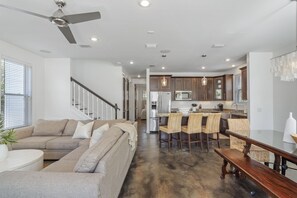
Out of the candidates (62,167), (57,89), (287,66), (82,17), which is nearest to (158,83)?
(57,89)

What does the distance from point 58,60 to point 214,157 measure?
537 centimetres

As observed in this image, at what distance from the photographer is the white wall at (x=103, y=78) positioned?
7.36 m

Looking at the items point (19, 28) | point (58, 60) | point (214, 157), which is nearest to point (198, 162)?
point (214, 157)

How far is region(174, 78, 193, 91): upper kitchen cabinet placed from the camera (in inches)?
330

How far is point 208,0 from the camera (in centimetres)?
247

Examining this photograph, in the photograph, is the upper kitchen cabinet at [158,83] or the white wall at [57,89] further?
the upper kitchen cabinet at [158,83]

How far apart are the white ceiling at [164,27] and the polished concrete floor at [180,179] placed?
8.66ft

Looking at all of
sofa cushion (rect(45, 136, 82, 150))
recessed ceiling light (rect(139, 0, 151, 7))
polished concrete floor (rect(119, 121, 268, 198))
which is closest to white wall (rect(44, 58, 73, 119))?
sofa cushion (rect(45, 136, 82, 150))

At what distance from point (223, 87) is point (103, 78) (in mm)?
5081

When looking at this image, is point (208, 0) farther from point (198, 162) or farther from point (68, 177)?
point (198, 162)

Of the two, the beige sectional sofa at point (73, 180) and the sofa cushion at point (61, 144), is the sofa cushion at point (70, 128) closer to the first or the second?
the sofa cushion at point (61, 144)

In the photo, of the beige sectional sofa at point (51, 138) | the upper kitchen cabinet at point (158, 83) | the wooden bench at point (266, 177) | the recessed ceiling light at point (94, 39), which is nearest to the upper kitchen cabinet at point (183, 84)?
the upper kitchen cabinet at point (158, 83)

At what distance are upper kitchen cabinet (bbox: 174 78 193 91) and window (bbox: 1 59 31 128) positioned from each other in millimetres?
5627

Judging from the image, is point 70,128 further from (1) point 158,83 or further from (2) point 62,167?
(1) point 158,83
